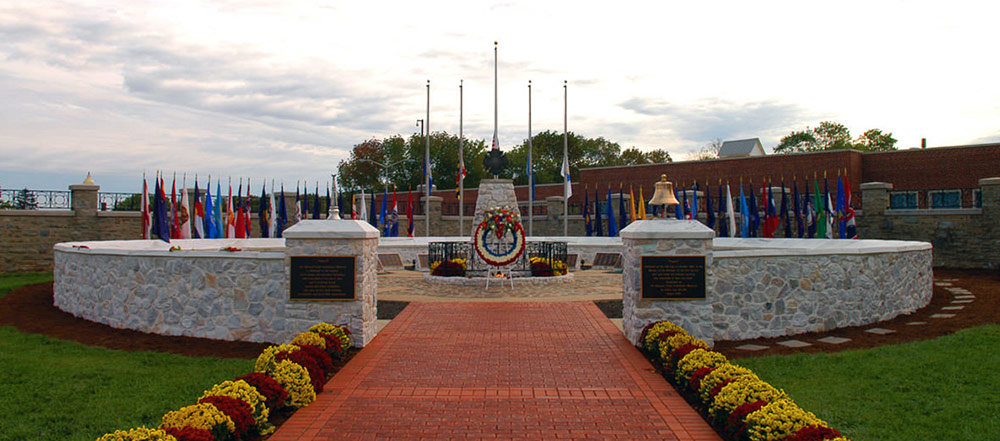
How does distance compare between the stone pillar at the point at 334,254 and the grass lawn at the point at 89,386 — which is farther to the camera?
the stone pillar at the point at 334,254

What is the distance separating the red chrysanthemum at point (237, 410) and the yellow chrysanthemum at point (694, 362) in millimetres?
5078

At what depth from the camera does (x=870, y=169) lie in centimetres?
4106

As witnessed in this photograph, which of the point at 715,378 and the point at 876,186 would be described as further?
the point at 876,186

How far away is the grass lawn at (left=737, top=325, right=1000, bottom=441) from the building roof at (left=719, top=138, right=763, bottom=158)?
51463 millimetres

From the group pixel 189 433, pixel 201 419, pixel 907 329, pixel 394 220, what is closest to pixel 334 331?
pixel 201 419

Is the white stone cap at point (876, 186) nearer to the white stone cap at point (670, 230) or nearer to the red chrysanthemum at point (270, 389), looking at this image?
the white stone cap at point (670, 230)

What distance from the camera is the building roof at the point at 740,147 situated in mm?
59875

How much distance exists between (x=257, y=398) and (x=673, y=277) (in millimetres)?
6818

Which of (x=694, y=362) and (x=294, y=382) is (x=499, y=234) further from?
(x=294, y=382)

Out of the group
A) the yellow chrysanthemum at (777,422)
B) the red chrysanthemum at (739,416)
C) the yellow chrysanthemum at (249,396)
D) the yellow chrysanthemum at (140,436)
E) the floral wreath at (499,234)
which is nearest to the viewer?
the yellow chrysanthemum at (140,436)

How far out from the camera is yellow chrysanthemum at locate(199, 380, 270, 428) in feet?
21.8

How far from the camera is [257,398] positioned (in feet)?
22.2

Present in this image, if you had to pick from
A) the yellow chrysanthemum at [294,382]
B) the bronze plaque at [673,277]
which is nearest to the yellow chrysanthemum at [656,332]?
the bronze plaque at [673,277]

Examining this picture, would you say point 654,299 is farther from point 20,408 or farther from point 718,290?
point 20,408
